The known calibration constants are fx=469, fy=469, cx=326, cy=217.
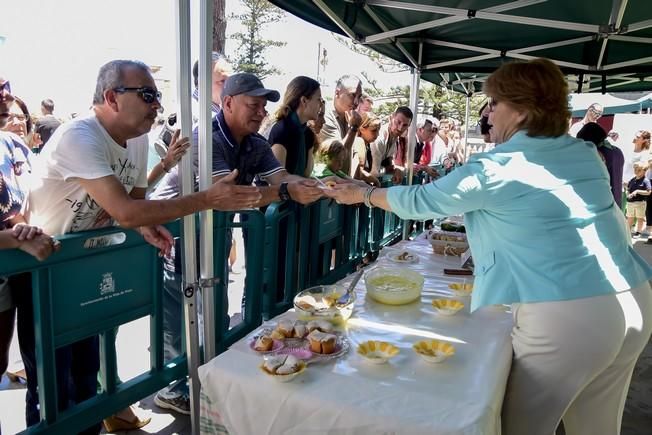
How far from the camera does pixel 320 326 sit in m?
1.64

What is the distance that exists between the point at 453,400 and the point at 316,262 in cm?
218

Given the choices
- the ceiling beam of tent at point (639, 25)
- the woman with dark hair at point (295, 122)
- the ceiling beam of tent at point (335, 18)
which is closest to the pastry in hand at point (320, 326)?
the woman with dark hair at point (295, 122)

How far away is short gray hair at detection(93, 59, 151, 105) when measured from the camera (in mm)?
1854

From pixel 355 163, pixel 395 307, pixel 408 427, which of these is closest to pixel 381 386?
pixel 408 427

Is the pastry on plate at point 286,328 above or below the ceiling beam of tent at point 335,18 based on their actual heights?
below

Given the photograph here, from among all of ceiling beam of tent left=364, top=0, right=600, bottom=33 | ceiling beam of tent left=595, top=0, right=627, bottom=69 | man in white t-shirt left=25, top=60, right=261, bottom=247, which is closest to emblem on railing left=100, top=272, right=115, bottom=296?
man in white t-shirt left=25, top=60, right=261, bottom=247

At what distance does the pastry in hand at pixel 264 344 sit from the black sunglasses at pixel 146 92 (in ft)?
3.52

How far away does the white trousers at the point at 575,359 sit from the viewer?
149 centimetres

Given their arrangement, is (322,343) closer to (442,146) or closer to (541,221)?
(541,221)

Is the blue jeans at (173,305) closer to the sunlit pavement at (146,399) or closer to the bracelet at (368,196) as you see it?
the sunlit pavement at (146,399)

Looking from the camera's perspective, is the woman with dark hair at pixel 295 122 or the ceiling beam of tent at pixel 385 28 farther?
the ceiling beam of tent at pixel 385 28

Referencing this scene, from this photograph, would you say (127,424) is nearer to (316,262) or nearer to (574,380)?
(316,262)

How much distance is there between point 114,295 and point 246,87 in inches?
54.2

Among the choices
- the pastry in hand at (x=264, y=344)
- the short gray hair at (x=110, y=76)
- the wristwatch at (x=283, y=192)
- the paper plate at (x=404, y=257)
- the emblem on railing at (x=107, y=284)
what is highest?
the short gray hair at (x=110, y=76)
